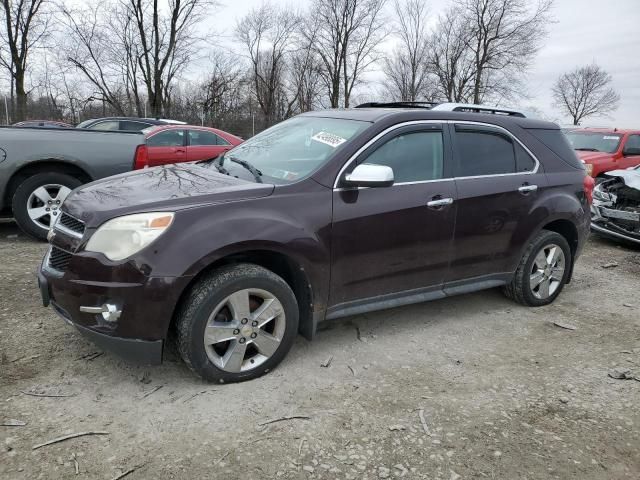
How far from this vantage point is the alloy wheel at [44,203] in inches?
227

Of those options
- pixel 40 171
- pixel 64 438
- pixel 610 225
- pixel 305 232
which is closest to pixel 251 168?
pixel 305 232

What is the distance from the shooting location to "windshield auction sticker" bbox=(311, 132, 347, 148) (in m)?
3.46

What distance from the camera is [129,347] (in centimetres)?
276

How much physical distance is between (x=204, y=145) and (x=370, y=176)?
816 cm

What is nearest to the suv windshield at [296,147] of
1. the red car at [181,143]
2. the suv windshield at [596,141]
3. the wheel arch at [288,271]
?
the wheel arch at [288,271]

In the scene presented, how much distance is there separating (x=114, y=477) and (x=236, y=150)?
8.69ft

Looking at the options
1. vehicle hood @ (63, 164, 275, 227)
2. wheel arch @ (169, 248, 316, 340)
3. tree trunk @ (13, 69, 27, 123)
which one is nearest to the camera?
vehicle hood @ (63, 164, 275, 227)

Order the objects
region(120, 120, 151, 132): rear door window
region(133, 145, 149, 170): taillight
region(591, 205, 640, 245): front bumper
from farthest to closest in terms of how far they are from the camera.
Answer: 1. region(120, 120, 151, 132): rear door window
2. region(591, 205, 640, 245): front bumper
3. region(133, 145, 149, 170): taillight

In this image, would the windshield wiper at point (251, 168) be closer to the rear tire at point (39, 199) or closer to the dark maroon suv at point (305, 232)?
the dark maroon suv at point (305, 232)

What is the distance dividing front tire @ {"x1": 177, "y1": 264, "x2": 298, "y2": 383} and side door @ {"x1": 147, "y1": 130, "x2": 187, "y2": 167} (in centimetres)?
780

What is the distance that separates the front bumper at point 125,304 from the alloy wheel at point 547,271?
10.4 ft

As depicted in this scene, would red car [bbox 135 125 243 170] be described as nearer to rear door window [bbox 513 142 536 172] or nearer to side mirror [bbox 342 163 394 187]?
rear door window [bbox 513 142 536 172]

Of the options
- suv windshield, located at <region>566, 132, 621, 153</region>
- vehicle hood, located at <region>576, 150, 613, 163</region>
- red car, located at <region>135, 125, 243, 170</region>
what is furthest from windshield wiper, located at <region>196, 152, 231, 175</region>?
suv windshield, located at <region>566, 132, 621, 153</region>

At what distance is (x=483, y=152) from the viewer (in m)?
4.05
